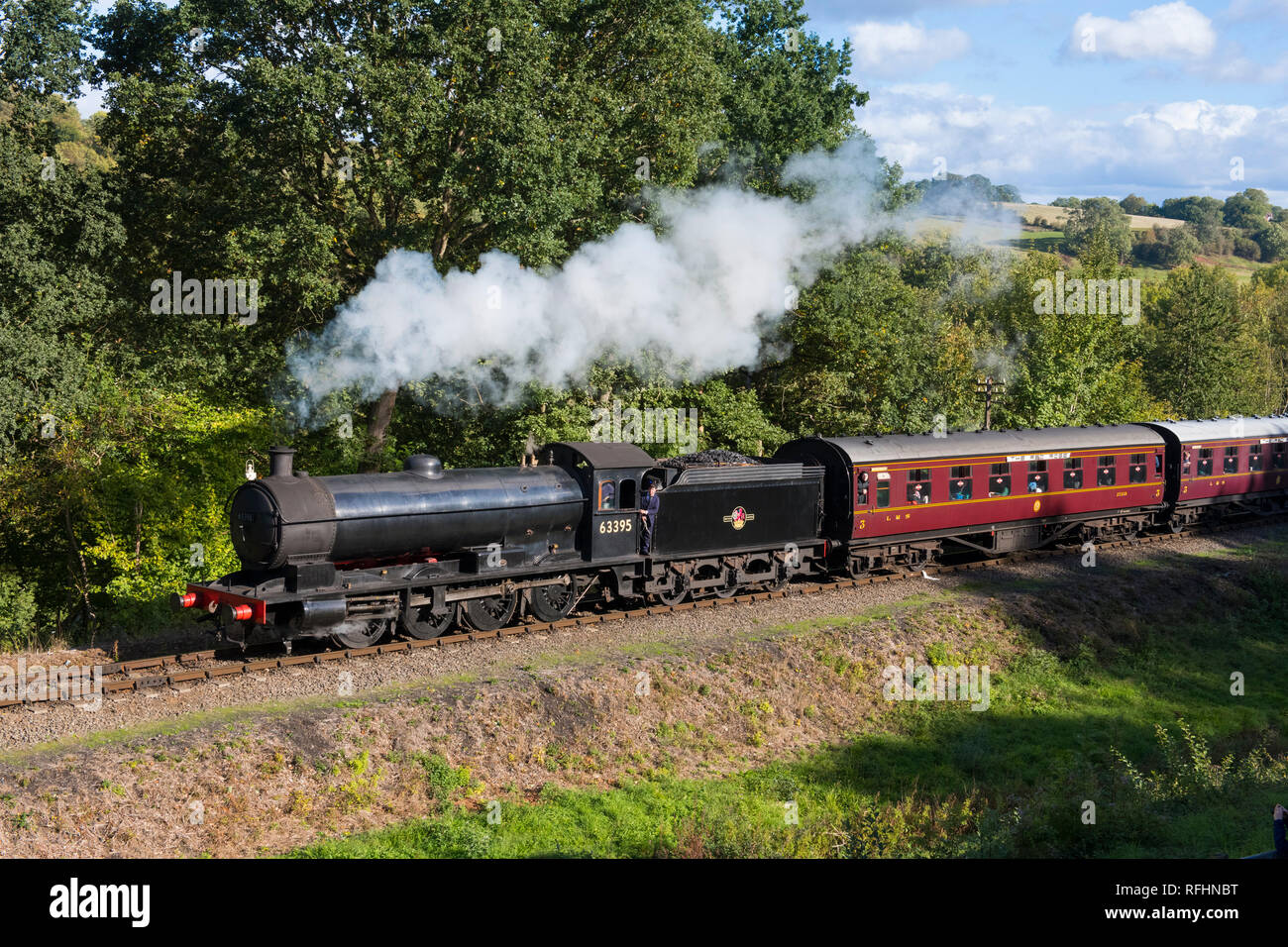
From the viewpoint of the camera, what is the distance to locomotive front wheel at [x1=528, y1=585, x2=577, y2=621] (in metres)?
19.0

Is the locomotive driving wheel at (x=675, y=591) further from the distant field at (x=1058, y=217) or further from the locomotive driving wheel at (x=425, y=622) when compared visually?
the distant field at (x=1058, y=217)

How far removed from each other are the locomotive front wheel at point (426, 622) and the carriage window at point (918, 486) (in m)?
12.4

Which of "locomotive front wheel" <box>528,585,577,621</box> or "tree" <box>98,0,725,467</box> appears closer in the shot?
"locomotive front wheel" <box>528,585,577,621</box>

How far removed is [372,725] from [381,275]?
48.4 ft

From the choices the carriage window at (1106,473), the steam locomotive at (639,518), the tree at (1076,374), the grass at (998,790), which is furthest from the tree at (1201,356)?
the grass at (998,790)

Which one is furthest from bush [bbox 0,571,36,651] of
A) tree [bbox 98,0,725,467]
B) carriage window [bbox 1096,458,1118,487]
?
carriage window [bbox 1096,458,1118,487]

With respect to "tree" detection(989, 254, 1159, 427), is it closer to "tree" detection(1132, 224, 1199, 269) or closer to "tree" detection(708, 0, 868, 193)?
"tree" detection(708, 0, 868, 193)

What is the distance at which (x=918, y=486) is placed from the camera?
24.9 metres

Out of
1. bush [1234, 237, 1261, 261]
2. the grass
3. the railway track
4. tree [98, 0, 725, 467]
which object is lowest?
the grass

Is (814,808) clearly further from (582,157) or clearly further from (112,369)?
(112,369)

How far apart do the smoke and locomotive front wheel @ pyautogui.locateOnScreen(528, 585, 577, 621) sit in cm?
566

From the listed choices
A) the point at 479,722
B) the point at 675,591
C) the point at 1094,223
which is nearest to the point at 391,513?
the point at 479,722

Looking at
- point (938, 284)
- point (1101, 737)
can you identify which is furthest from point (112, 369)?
point (938, 284)

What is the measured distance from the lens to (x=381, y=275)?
2564 cm
